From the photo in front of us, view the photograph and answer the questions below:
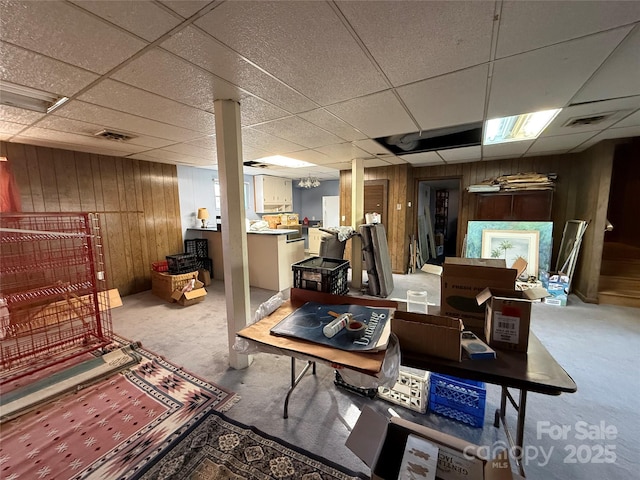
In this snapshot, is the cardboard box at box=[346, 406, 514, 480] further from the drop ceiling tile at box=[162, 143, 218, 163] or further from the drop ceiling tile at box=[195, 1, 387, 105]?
the drop ceiling tile at box=[162, 143, 218, 163]

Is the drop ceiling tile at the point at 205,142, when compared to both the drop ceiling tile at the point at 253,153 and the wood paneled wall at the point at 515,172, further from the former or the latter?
the wood paneled wall at the point at 515,172

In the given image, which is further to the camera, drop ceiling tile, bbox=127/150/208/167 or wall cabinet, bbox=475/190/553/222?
wall cabinet, bbox=475/190/553/222

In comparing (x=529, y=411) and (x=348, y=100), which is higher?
(x=348, y=100)

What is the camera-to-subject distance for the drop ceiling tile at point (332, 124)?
2.36 m

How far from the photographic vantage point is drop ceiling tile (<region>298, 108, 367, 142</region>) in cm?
236

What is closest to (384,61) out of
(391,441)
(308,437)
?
(391,441)

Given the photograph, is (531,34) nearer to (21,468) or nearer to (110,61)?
(110,61)

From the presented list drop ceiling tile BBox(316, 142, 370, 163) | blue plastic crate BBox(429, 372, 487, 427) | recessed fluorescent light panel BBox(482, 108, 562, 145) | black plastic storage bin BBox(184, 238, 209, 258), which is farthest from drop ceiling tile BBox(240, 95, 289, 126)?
black plastic storage bin BBox(184, 238, 209, 258)

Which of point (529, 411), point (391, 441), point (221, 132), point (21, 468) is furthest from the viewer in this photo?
point (221, 132)

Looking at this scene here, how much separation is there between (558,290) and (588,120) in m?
2.27

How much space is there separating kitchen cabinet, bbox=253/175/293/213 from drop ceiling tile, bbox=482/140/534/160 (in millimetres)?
4963

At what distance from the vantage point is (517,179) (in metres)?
4.42

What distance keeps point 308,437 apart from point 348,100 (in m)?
2.41

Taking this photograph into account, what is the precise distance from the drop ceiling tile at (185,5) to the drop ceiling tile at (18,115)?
206 cm
